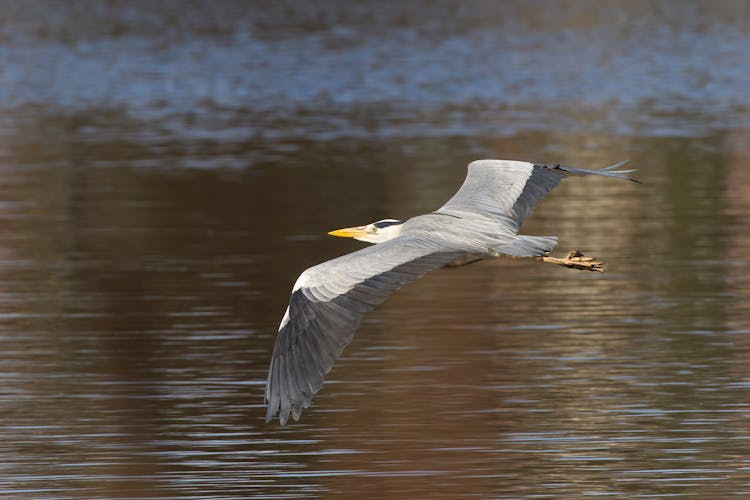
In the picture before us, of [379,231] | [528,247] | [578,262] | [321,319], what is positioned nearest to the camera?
[321,319]

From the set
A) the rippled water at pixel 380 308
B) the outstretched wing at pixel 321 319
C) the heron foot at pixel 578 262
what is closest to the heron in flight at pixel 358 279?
the outstretched wing at pixel 321 319

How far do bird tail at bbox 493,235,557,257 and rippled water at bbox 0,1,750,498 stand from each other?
→ 1125 millimetres

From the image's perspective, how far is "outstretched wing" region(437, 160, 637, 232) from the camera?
31.5ft

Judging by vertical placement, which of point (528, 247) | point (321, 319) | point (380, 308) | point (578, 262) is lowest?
point (380, 308)

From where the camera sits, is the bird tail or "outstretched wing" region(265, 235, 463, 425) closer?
"outstretched wing" region(265, 235, 463, 425)

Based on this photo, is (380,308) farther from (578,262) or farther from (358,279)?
(358,279)

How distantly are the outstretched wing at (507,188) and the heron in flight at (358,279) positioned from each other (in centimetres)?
6

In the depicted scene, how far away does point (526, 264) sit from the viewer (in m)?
15.0

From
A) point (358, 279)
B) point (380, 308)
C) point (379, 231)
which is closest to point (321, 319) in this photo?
point (358, 279)

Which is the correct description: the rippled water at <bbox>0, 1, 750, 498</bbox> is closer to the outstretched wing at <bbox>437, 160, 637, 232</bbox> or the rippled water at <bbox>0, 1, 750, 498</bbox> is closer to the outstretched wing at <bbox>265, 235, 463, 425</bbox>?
the outstretched wing at <bbox>265, 235, 463, 425</bbox>

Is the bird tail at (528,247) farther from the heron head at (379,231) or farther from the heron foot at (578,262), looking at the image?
the heron foot at (578,262)

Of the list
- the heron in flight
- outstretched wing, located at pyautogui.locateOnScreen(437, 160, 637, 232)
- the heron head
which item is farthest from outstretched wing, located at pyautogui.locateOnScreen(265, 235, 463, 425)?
outstretched wing, located at pyautogui.locateOnScreen(437, 160, 637, 232)

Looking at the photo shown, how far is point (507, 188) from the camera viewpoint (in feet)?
32.3

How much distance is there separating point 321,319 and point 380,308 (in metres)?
5.40
